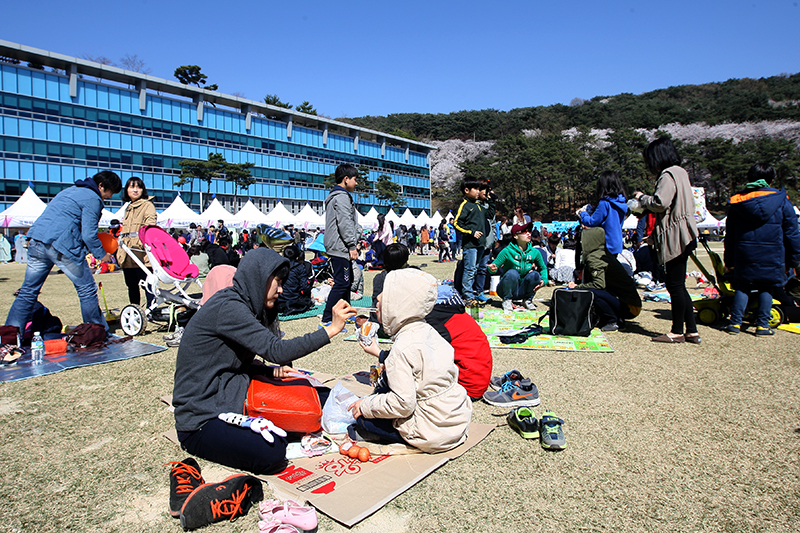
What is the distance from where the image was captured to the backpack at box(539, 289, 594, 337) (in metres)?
5.51

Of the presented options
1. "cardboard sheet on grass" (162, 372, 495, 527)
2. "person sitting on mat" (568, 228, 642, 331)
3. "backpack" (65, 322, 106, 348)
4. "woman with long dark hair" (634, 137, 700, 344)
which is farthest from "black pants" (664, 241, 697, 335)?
"backpack" (65, 322, 106, 348)

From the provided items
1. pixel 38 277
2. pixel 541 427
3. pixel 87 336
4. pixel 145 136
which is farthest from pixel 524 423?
pixel 145 136

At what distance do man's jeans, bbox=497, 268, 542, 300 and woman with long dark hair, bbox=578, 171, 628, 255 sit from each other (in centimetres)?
134

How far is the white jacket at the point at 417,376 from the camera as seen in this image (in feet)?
7.98

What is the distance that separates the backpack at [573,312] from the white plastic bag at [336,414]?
342 centimetres

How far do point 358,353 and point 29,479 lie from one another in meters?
3.01

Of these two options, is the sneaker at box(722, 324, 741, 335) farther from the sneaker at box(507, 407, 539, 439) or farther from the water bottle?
the water bottle

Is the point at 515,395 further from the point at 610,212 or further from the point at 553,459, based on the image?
the point at 610,212

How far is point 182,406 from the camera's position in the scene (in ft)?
8.04

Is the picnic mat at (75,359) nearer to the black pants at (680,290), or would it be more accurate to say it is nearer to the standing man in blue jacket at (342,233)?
the standing man in blue jacket at (342,233)

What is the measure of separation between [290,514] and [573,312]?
14.6ft

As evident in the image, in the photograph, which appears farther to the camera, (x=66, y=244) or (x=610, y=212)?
(x=610, y=212)

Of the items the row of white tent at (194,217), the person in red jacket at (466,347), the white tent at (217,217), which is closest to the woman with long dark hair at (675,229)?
the person in red jacket at (466,347)

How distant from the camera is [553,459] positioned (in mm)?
2613
